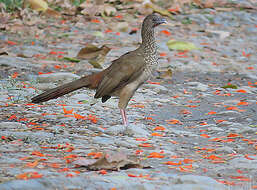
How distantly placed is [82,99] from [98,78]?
103 cm

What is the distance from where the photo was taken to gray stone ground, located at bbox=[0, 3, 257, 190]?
3838 millimetres

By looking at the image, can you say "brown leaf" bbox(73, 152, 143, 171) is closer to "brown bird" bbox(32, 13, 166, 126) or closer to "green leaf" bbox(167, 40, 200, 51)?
"brown bird" bbox(32, 13, 166, 126)

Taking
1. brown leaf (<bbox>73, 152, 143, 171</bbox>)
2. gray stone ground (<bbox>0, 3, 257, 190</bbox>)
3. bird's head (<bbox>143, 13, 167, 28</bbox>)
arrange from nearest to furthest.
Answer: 1. gray stone ground (<bbox>0, 3, 257, 190</bbox>)
2. brown leaf (<bbox>73, 152, 143, 171</bbox>)
3. bird's head (<bbox>143, 13, 167, 28</bbox>)

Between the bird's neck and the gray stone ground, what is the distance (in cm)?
84

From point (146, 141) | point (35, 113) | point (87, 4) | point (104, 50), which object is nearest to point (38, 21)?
point (87, 4)

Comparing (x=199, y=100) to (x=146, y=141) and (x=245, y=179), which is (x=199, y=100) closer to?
(x=146, y=141)

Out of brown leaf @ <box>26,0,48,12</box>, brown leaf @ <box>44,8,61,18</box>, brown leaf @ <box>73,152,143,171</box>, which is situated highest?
brown leaf @ <box>73,152,143,171</box>

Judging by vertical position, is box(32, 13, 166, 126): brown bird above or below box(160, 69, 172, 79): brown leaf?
above

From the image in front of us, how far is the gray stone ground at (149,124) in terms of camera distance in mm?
3838

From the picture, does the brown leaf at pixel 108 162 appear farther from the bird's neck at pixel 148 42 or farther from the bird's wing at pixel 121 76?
the bird's neck at pixel 148 42

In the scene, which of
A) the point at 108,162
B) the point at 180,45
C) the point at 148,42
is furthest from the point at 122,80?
the point at 180,45

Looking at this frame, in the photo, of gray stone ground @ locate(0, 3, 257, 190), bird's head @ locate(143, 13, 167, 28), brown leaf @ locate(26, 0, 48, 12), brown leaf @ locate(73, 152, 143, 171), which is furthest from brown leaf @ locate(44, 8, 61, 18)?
brown leaf @ locate(73, 152, 143, 171)

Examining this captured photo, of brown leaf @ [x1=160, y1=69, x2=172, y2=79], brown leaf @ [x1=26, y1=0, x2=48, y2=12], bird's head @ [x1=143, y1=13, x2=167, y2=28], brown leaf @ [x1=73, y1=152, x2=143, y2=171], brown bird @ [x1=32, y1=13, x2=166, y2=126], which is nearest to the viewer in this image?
brown leaf @ [x1=73, y1=152, x2=143, y2=171]

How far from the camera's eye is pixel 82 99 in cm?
688
